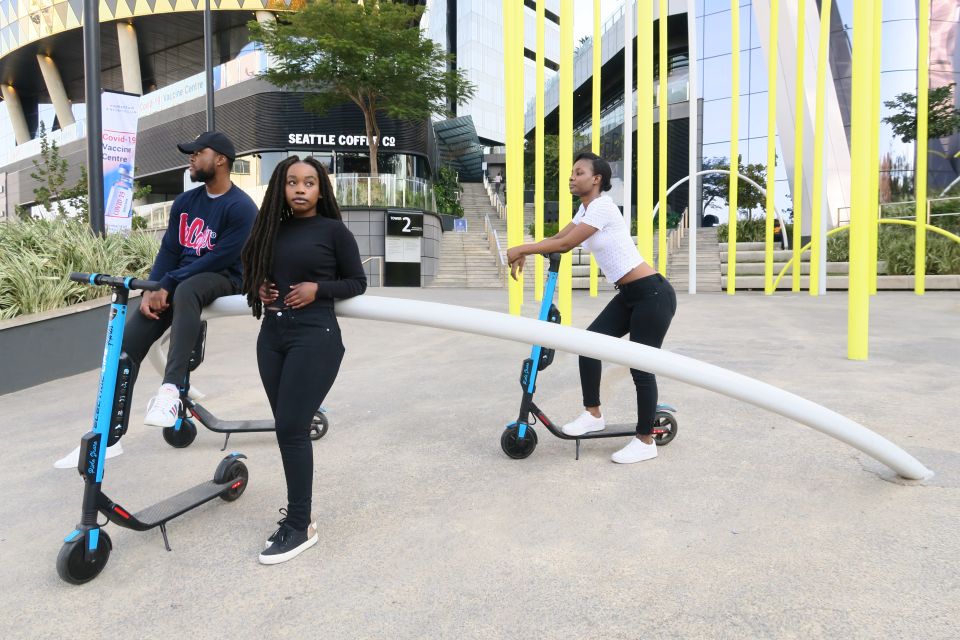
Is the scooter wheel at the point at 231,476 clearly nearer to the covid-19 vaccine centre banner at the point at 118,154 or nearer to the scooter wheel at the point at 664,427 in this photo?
the scooter wheel at the point at 664,427

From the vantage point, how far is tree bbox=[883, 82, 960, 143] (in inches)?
971

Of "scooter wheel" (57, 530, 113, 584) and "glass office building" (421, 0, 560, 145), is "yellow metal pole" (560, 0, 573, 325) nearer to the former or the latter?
"scooter wheel" (57, 530, 113, 584)

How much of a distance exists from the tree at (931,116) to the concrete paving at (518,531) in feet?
80.9

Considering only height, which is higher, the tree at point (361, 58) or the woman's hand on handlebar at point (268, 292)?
the tree at point (361, 58)

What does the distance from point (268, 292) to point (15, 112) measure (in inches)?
2353

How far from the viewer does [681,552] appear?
2.61m

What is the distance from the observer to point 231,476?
3207mm

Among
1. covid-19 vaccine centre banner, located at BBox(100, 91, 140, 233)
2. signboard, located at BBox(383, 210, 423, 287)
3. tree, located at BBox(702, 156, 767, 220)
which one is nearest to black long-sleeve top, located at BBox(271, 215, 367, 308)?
covid-19 vaccine centre banner, located at BBox(100, 91, 140, 233)

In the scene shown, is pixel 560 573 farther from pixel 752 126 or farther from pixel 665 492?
pixel 752 126

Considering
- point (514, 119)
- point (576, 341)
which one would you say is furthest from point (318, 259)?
point (514, 119)

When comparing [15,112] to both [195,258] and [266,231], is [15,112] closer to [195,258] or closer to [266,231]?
[195,258]

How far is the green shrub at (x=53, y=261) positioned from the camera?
670 cm

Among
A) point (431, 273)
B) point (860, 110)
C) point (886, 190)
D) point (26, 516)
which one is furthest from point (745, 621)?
point (886, 190)

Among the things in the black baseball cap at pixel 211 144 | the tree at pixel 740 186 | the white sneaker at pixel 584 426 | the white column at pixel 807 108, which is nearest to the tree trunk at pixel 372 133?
the white column at pixel 807 108
